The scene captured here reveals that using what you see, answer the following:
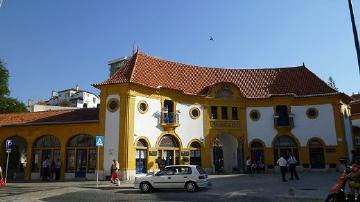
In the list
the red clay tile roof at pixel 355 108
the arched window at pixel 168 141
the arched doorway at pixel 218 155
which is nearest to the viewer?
the arched window at pixel 168 141

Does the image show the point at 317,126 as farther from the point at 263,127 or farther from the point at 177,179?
the point at 177,179

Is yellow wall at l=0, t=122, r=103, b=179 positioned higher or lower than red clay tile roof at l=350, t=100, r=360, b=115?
lower

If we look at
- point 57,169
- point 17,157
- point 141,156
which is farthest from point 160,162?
point 17,157

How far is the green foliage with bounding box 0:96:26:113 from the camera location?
158 feet

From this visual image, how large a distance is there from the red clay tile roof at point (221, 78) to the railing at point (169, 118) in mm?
2429

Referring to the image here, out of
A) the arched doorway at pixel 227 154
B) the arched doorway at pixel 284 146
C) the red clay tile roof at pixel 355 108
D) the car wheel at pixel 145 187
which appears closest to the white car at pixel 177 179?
the car wheel at pixel 145 187

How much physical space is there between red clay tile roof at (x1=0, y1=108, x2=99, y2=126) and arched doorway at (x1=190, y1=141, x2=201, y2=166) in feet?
29.3

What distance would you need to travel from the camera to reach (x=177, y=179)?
20344 mm

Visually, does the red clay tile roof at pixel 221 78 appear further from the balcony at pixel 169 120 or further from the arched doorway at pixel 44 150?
the arched doorway at pixel 44 150

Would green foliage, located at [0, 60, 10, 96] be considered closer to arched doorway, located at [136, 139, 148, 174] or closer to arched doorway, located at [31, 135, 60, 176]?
arched doorway, located at [31, 135, 60, 176]

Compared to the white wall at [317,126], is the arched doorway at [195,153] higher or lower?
lower

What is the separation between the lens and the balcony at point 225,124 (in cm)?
3559

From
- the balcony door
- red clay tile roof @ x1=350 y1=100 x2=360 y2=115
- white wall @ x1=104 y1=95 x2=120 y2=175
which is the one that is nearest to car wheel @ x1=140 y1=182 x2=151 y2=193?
white wall @ x1=104 y1=95 x2=120 y2=175

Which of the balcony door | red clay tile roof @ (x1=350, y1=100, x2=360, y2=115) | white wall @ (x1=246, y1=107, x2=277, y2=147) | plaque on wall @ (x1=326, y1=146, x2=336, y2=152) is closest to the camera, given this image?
the balcony door
